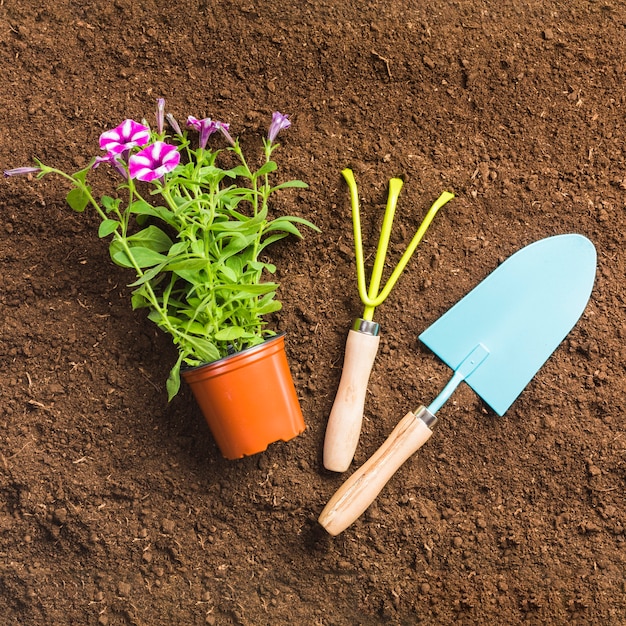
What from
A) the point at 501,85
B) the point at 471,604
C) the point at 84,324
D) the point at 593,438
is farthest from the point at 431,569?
the point at 501,85

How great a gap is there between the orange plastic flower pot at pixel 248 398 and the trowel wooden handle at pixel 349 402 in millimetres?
103

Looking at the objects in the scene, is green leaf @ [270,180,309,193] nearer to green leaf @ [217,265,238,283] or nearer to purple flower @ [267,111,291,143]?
purple flower @ [267,111,291,143]

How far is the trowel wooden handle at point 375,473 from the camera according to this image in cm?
148

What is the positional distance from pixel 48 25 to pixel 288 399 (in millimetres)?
1145

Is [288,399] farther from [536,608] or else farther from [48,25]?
[48,25]

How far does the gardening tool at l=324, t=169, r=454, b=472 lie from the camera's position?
1.53 m

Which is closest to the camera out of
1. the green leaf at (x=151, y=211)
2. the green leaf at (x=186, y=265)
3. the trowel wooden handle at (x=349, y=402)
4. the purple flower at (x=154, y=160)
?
the purple flower at (x=154, y=160)

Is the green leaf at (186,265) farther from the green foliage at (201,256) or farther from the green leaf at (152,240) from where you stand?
the green leaf at (152,240)

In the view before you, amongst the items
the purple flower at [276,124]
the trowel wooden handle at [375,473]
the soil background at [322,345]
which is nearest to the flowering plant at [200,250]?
the purple flower at [276,124]

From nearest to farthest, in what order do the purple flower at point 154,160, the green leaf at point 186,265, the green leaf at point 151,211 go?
the purple flower at point 154,160 → the green leaf at point 186,265 → the green leaf at point 151,211

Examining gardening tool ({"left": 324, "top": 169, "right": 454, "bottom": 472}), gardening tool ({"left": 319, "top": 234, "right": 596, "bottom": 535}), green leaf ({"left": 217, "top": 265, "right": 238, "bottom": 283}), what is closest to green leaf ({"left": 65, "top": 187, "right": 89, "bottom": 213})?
green leaf ({"left": 217, "top": 265, "right": 238, "bottom": 283})

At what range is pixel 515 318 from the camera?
1577 millimetres

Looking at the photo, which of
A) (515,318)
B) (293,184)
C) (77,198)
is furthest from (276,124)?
(515,318)

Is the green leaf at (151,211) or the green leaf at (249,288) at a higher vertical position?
the green leaf at (151,211)
